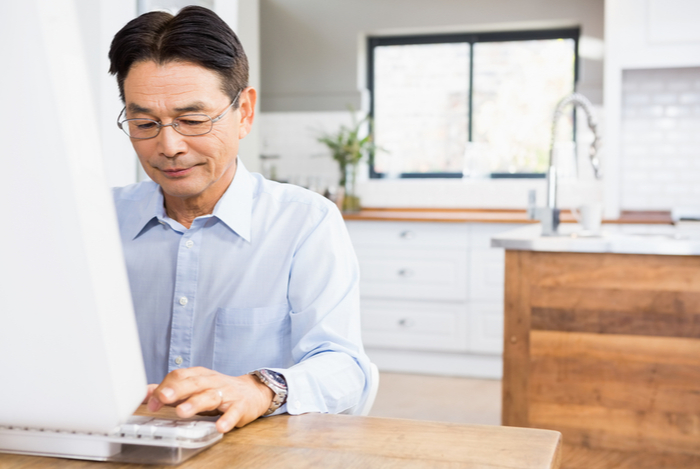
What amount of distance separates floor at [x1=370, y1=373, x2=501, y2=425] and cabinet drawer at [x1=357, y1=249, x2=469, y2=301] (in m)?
0.48

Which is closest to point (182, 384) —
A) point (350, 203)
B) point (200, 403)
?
point (200, 403)

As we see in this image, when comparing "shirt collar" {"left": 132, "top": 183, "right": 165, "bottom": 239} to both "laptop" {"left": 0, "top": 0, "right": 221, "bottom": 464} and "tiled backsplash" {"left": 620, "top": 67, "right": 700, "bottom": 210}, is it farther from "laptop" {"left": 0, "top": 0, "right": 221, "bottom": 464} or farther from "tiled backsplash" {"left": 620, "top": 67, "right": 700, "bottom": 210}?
"tiled backsplash" {"left": 620, "top": 67, "right": 700, "bottom": 210}

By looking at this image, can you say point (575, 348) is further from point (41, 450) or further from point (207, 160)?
point (41, 450)

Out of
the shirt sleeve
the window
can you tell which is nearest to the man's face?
the shirt sleeve

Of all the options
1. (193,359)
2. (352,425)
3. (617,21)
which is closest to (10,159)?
(352,425)

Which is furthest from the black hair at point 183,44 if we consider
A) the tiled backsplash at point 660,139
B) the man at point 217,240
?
the tiled backsplash at point 660,139

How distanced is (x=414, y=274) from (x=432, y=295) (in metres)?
0.16

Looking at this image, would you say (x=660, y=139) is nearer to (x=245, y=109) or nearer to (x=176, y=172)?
(x=245, y=109)

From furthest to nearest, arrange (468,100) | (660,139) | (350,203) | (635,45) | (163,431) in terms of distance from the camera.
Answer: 1. (468,100)
2. (350,203)
3. (660,139)
4. (635,45)
5. (163,431)

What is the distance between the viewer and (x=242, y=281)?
1.19 metres

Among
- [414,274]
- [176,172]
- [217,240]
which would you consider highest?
[176,172]

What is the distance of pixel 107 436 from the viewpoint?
61 centimetres

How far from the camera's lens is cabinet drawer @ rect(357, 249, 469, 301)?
398cm

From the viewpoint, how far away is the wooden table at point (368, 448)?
615 mm
